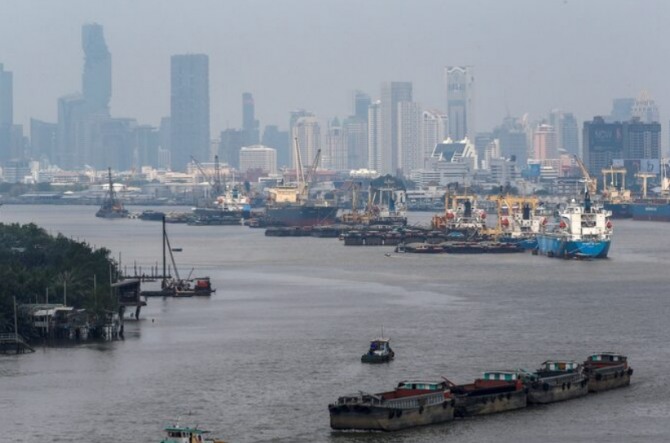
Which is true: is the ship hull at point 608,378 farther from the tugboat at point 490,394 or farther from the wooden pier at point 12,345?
the wooden pier at point 12,345

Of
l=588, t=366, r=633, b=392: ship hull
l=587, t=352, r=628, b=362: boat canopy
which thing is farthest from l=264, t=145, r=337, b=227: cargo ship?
l=588, t=366, r=633, b=392: ship hull

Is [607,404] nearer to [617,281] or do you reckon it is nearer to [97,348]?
[97,348]

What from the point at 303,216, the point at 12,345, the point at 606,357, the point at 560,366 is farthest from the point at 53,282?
the point at 303,216

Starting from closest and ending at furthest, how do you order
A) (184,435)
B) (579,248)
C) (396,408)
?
(184,435)
(396,408)
(579,248)

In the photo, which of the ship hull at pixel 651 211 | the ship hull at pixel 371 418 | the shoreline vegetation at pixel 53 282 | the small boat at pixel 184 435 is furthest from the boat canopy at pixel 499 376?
the ship hull at pixel 651 211

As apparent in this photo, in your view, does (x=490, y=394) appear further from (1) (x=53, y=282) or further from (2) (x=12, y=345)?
(1) (x=53, y=282)

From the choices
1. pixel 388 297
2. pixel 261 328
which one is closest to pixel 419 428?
pixel 261 328
